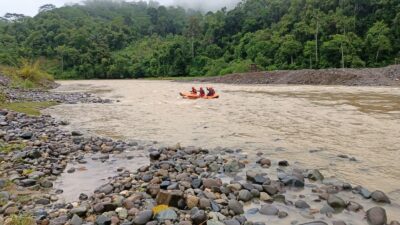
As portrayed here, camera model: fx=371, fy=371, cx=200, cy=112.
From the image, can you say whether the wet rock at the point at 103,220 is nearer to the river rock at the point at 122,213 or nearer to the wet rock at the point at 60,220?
the river rock at the point at 122,213

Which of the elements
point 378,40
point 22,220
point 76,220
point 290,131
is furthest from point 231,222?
point 378,40

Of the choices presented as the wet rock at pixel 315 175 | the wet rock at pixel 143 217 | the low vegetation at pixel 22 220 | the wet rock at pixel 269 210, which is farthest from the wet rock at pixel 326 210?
the low vegetation at pixel 22 220

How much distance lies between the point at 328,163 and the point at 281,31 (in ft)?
226

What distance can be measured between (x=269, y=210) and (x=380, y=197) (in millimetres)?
1879

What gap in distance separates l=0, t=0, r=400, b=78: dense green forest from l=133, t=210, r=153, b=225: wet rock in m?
58.7

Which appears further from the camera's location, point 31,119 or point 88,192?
point 31,119

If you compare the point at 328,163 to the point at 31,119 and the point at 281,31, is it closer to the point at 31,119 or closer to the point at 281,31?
the point at 31,119

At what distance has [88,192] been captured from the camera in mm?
6742

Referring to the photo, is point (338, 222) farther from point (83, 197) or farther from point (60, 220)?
point (83, 197)

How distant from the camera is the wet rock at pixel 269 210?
5.61 meters

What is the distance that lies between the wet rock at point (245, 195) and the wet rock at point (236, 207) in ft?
1.00

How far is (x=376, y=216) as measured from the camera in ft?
17.2

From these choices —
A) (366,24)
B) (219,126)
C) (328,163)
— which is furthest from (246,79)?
(328,163)

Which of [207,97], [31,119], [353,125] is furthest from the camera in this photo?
[207,97]
